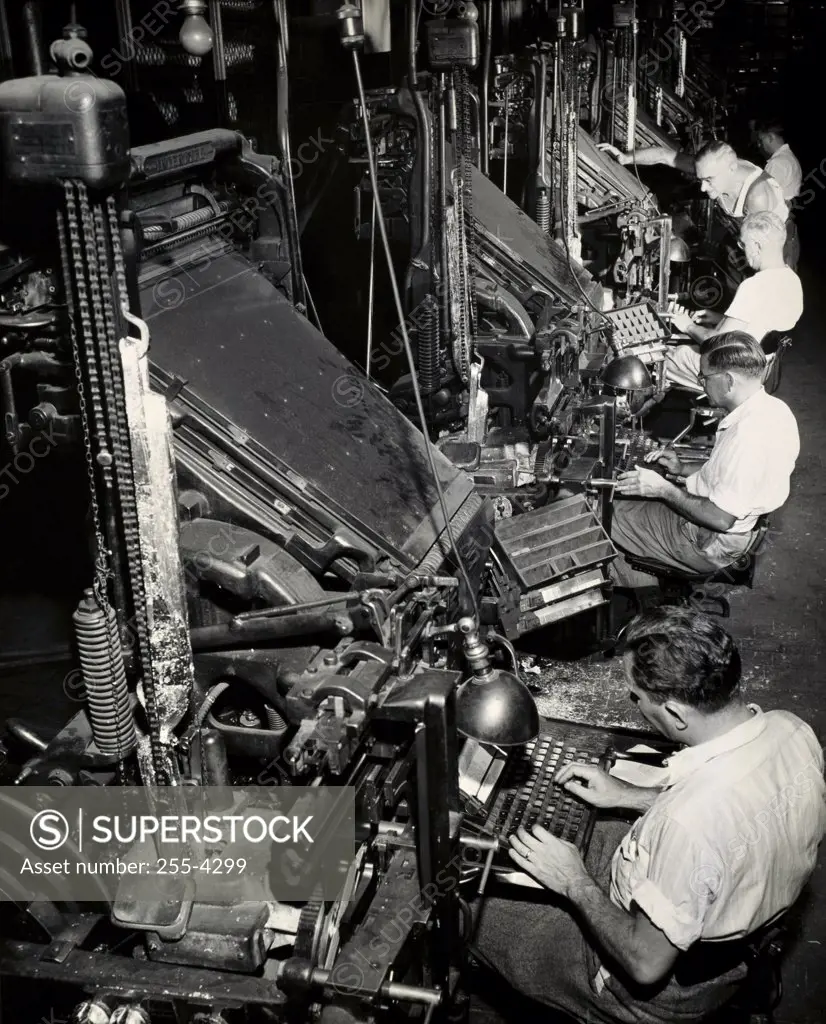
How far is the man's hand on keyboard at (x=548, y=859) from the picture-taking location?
91.4 inches

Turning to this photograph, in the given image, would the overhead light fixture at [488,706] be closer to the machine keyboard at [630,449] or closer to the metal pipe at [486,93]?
the machine keyboard at [630,449]

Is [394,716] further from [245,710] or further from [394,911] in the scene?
[245,710]

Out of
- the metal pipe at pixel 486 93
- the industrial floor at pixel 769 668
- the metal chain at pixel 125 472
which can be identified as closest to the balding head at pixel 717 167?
the metal pipe at pixel 486 93

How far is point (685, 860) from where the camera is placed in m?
2.03

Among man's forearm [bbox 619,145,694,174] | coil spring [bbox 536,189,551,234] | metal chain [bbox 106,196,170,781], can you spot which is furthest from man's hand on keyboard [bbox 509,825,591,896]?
man's forearm [bbox 619,145,694,174]

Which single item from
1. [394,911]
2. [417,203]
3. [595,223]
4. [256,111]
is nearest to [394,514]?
[394,911]

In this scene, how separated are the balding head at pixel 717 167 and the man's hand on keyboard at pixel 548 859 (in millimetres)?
5602

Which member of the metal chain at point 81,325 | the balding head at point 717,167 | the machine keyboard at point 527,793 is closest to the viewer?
the metal chain at point 81,325

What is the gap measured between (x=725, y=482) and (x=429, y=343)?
1369mm

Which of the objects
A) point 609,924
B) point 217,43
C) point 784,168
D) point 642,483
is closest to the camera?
point 609,924

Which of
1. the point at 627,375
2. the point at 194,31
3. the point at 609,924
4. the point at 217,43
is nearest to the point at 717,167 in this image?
the point at 627,375

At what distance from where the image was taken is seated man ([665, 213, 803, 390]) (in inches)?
226

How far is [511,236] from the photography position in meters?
5.44

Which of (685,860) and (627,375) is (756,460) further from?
(685,860)
